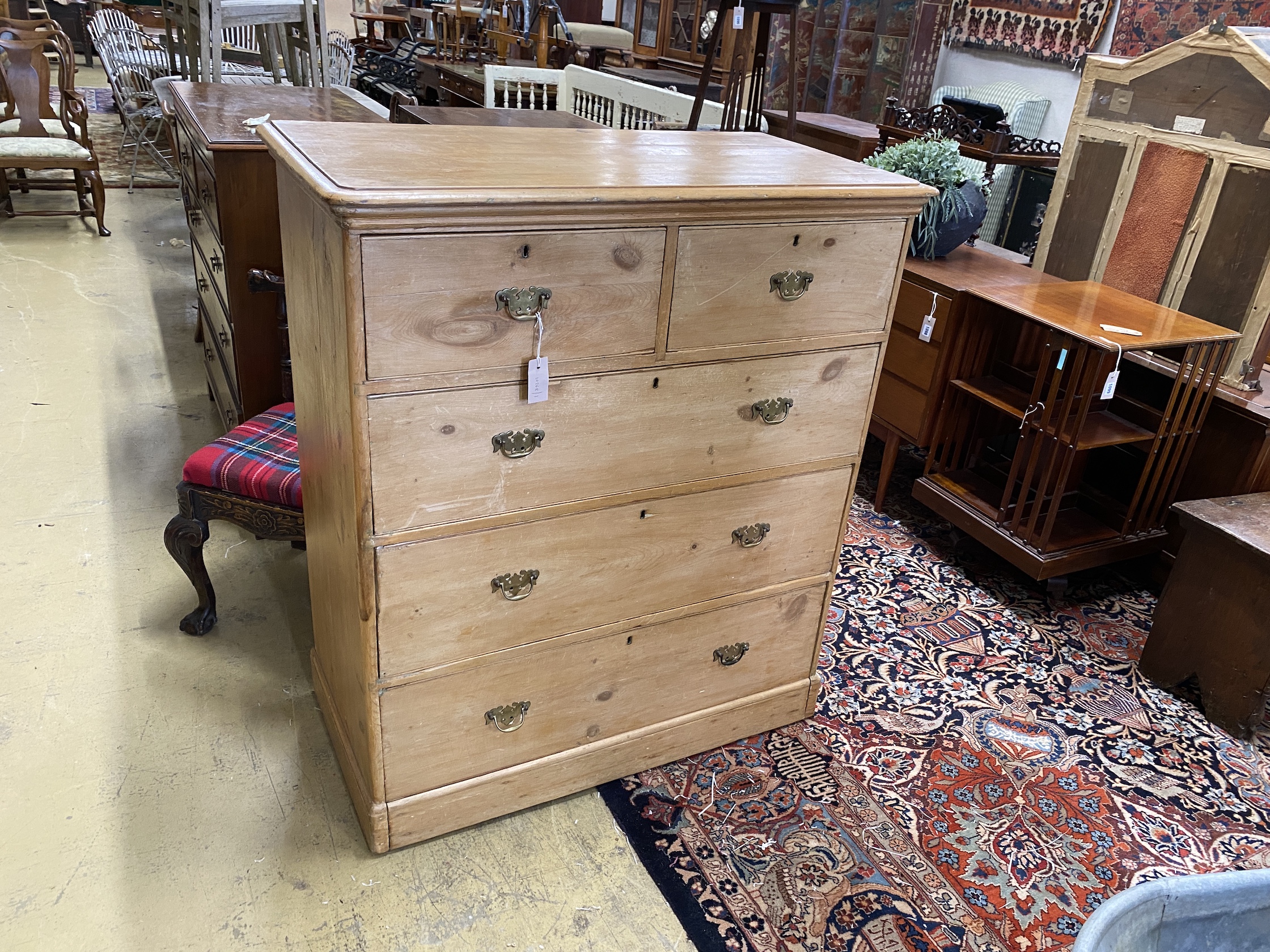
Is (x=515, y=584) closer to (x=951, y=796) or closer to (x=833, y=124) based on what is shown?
(x=951, y=796)

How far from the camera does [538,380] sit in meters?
1.62

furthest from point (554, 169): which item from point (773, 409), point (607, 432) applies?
point (773, 409)

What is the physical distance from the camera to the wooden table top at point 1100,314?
273cm

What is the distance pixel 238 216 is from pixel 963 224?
249 centimetres

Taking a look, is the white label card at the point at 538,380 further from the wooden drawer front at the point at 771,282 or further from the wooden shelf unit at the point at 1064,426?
the wooden shelf unit at the point at 1064,426

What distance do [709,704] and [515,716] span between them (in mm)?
533

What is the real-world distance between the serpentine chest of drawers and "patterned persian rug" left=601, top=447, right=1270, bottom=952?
26 centimetres

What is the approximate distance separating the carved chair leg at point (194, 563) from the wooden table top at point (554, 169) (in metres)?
1.15

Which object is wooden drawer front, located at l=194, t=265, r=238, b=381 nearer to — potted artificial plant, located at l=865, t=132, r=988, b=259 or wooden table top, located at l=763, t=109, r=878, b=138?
potted artificial plant, located at l=865, t=132, r=988, b=259

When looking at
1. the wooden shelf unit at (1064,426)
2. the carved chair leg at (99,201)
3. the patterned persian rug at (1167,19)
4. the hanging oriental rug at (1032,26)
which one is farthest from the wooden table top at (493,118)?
the hanging oriental rug at (1032,26)

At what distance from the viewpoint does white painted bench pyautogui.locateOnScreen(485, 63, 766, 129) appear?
4.88 m

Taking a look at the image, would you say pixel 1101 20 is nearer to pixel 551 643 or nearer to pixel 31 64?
pixel 551 643

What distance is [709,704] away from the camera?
89.0 inches

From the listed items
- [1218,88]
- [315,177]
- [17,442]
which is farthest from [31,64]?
[1218,88]
